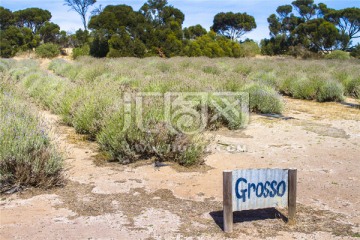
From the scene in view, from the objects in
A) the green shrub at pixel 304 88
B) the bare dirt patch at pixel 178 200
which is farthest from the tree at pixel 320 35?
the bare dirt patch at pixel 178 200

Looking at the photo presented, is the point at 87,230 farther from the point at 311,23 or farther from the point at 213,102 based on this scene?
the point at 311,23

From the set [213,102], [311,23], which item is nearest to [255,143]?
[213,102]

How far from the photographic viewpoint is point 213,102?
10.2 m

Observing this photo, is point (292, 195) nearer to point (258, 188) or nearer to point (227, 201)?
point (258, 188)

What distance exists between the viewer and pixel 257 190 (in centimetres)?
448

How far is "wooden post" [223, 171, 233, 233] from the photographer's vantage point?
427 cm

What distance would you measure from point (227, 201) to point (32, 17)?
56.7 metres

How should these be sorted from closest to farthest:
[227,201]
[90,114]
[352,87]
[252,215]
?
[227,201] → [252,215] → [90,114] → [352,87]

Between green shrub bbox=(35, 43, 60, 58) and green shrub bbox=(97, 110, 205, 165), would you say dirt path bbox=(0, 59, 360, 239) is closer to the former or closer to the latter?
green shrub bbox=(97, 110, 205, 165)

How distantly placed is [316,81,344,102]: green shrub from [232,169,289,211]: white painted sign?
11.6m

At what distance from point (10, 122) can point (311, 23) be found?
45653 millimetres

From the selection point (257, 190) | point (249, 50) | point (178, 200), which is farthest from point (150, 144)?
point (249, 50)

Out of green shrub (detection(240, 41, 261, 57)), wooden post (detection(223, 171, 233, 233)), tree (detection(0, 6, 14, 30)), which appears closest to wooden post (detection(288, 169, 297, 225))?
wooden post (detection(223, 171, 233, 233))

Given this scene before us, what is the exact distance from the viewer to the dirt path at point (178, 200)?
14.7ft
